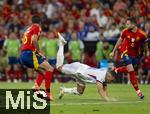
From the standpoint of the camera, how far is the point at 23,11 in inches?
1312

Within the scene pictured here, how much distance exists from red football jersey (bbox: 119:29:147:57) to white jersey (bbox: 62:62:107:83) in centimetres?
234

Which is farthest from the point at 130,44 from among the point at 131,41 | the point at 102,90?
the point at 102,90

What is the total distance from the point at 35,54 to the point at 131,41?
3.13 metres

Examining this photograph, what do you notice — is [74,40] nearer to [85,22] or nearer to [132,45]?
[85,22]

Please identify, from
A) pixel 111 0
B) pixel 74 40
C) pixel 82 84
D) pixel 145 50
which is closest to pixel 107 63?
pixel 74 40

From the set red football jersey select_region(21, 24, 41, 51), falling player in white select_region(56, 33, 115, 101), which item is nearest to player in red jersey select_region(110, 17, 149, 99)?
→ falling player in white select_region(56, 33, 115, 101)

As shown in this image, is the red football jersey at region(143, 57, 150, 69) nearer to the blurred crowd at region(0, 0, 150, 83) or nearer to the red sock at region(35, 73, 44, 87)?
the blurred crowd at region(0, 0, 150, 83)

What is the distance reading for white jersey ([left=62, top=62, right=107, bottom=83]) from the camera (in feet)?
59.2

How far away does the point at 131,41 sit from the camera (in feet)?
67.8

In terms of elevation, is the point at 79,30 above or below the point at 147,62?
above

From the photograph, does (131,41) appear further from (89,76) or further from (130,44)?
(89,76)

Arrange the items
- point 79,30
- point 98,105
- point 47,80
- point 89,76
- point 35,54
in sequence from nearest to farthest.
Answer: point 98,105 → point 89,76 → point 47,80 → point 35,54 → point 79,30

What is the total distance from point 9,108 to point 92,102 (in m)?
2.99

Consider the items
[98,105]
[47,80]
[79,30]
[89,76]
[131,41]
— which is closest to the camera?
[98,105]
